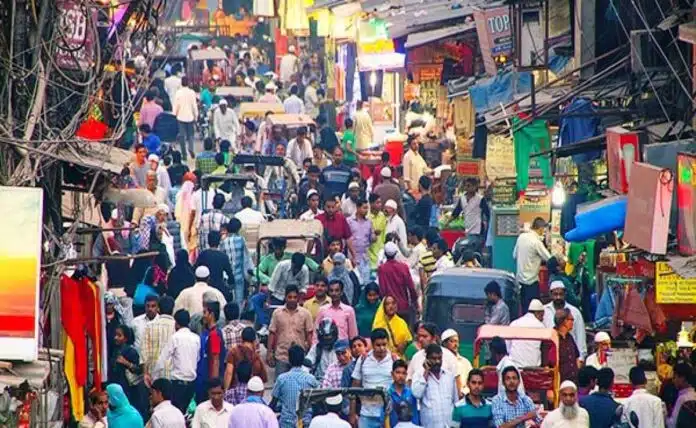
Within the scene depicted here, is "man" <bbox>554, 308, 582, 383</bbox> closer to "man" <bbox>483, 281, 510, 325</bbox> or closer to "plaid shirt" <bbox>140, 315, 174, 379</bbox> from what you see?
"man" <bbox>483, 281, 510, 325</bbox>

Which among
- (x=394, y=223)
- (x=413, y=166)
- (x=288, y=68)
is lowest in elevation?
(x=394, y=223)

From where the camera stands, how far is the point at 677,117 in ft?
77.7

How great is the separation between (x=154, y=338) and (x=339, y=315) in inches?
73.2

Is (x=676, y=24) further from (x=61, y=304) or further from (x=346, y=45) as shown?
(x=346, y=45)

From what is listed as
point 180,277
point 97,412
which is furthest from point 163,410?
point 180,277

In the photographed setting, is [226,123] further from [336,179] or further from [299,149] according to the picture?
[336,179]

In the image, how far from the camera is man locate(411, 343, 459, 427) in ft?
69.9

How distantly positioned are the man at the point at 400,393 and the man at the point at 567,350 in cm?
208

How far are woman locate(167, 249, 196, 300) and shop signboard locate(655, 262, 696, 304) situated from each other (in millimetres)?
6838

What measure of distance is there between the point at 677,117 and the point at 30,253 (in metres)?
8.77

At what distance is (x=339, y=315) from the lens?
23.9 metres

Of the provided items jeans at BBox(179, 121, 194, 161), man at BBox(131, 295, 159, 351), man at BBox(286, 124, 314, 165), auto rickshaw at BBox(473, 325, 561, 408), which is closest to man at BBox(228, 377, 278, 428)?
auto rickshaw at BBox(473, 325, 561, 408)

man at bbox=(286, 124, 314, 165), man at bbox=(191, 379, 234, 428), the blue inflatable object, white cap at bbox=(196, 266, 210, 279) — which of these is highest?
man at bbox=(286, 124, 314, 165)

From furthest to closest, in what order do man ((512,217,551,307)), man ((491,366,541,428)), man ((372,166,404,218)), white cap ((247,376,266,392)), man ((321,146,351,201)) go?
1. man ((321,146,351,201))
2. man ((372,166,404,218))
3. man ((512,217,551,307))
4. white cap ((247,376,266,392))
5. man ((491,366,541,428))
